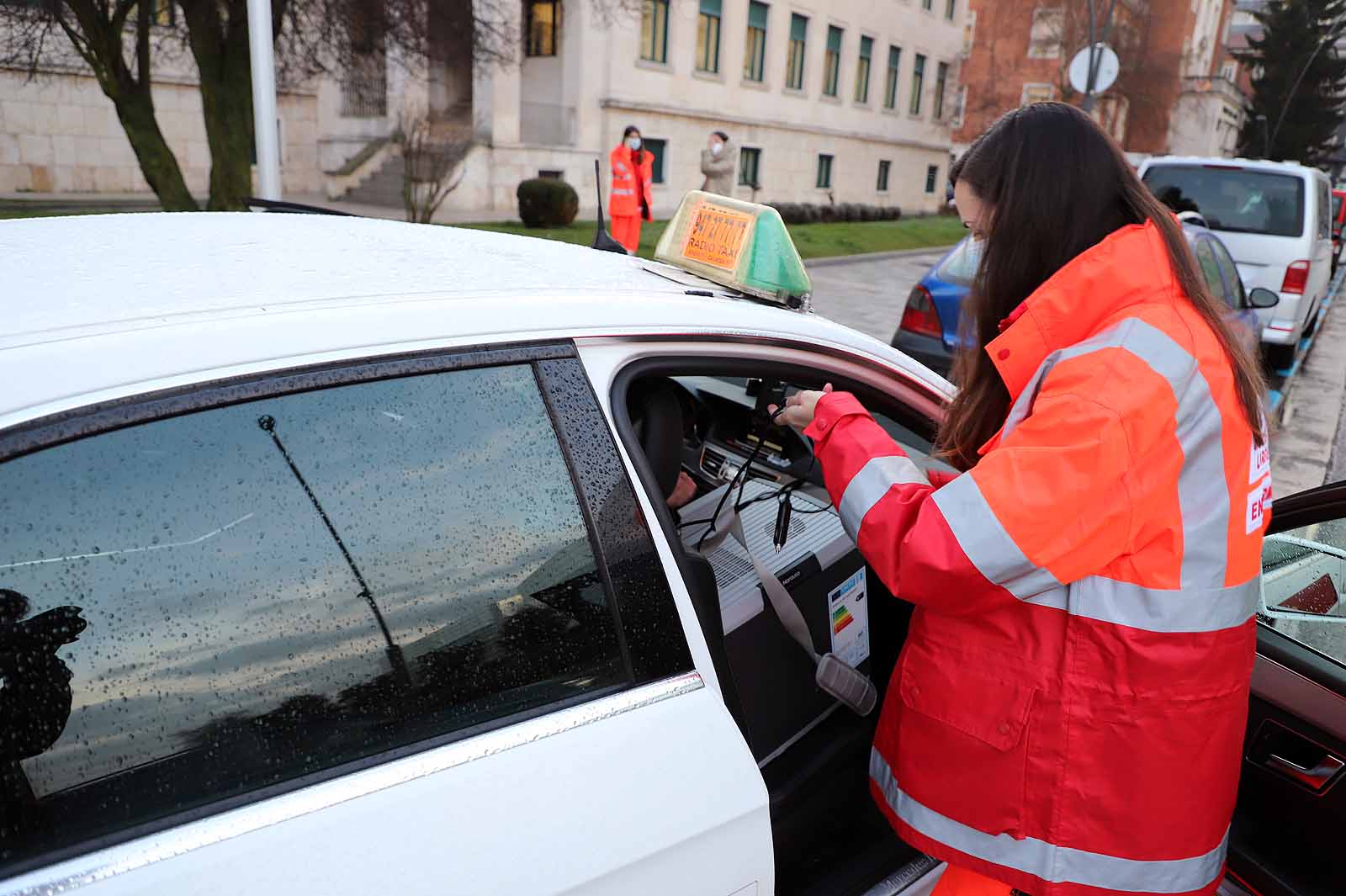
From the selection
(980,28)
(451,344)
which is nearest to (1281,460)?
(451,344)

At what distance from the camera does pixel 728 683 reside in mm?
1407

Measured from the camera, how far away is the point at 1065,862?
1.53m

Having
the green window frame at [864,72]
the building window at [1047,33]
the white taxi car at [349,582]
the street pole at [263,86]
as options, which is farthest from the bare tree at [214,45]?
the building window at [1047,33]

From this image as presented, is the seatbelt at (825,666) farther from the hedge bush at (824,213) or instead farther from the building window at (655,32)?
the building window at (655,32)

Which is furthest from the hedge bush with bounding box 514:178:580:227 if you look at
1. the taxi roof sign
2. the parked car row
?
the taxi roof sign

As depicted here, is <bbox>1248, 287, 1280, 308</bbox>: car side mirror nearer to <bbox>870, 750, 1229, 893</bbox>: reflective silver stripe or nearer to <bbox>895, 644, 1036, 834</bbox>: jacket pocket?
<bbox>870, 750, 1229, 893</bbox>: reflective silver stripe

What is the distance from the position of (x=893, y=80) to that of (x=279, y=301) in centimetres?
3982

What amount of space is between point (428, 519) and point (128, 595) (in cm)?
33

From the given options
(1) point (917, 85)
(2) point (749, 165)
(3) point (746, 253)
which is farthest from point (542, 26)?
(3) point (746, 253)

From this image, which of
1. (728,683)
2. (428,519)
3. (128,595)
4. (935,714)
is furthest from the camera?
(935,714)

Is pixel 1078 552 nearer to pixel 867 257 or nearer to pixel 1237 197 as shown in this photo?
pixel 1237 197

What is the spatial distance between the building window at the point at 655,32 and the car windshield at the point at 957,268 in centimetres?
2167

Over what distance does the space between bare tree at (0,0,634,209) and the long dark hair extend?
11.8m

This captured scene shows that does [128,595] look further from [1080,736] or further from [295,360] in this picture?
[1080,736]
